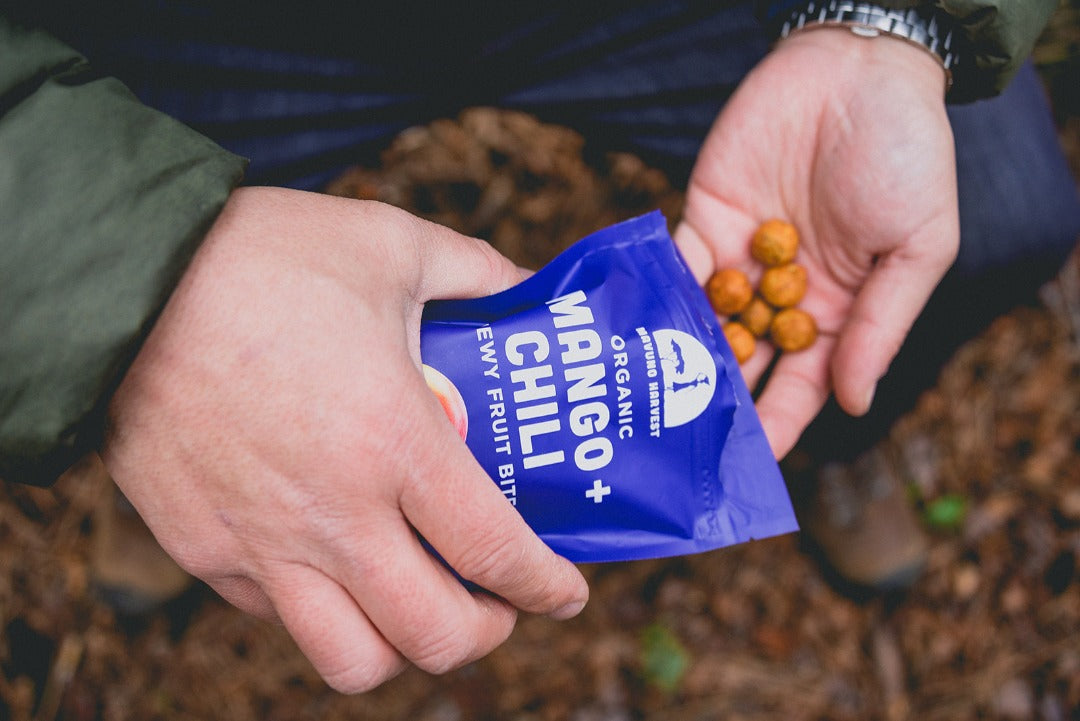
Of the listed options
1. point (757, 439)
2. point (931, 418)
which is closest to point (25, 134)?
point (757, 439)

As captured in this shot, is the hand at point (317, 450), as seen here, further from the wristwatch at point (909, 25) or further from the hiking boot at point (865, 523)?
the hiking boot at point (865, 523)

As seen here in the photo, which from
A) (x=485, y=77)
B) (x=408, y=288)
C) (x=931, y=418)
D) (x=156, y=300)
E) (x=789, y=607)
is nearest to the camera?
(x=156, y=300)

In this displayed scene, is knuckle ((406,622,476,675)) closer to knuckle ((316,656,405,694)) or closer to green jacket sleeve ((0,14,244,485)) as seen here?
knuckle ((316,656,405,694))

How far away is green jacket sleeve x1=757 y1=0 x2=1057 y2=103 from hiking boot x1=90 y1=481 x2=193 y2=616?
6.68 feet

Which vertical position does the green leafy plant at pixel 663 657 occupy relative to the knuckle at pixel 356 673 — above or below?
below

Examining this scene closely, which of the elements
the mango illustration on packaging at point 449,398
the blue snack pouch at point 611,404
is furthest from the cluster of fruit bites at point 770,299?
the mango illustration on packaging at point 449,398

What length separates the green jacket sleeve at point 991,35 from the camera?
4.19ft

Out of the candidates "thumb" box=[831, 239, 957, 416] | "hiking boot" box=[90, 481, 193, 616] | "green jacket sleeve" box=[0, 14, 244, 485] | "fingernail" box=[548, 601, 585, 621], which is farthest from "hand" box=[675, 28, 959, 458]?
"hiking boot" box=[90, 481, 193, 616]

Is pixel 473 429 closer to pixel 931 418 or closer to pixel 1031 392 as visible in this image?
pixel 931 418

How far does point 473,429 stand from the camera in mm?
1000

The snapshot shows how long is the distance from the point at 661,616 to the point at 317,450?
1.37m

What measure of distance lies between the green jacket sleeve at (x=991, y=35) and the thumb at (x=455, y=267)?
3.04 feet

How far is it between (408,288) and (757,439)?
25.3 inches

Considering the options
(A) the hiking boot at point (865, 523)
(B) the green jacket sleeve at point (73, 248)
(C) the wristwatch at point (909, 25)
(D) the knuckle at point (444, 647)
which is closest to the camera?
(B) the green jacket sleeve at point (73, 248)
